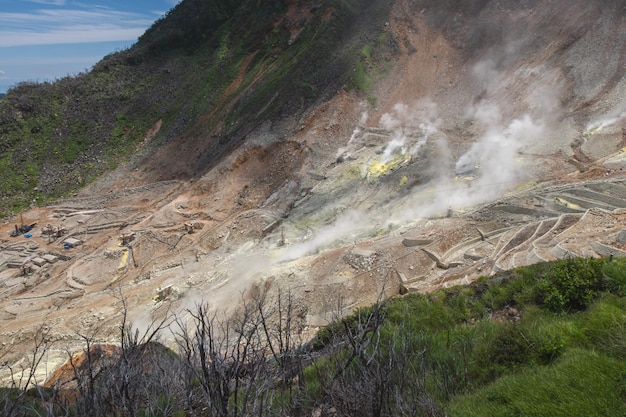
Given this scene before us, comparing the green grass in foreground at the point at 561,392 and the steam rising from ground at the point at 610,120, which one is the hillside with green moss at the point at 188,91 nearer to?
the steam rising from ground at the point at 610,120

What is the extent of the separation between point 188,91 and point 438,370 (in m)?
37.7

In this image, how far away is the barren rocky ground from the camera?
14906 mm

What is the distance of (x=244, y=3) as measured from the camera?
43.9 metres

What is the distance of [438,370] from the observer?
21.2ft

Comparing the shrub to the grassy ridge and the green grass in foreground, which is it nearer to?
the grassy ridge

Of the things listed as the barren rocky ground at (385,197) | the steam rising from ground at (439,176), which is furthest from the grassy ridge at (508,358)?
the steam rising from ground at (439,176)

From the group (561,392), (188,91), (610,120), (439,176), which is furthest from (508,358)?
(188,91)

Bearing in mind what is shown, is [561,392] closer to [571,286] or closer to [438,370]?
[438,370]

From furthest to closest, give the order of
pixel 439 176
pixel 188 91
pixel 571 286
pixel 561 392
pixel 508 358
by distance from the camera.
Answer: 1. pixel 188 91
2. pixel 439 176
3. pixel 571 286
4. pixel 508 358
5. pixel 561 392

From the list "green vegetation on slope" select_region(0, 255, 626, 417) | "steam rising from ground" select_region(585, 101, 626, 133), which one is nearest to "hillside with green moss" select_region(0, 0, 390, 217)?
"steam rising from ground" select_region(585, 101, 626, 133)

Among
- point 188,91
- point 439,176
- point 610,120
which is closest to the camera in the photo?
point 610,120

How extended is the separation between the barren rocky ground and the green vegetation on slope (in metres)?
4.09

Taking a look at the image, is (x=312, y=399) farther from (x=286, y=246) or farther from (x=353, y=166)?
(x=353, y=166)

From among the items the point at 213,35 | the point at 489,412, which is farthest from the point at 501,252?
the point at 213,35
